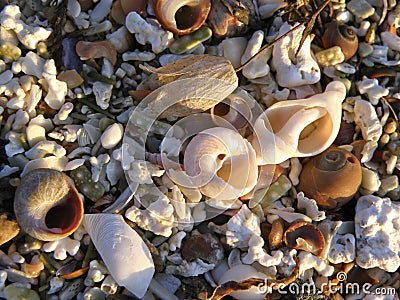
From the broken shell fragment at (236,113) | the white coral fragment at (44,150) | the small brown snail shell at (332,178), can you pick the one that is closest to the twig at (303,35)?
the broken shell fragment at (236,113)

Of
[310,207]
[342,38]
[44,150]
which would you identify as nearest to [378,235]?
[310,207]

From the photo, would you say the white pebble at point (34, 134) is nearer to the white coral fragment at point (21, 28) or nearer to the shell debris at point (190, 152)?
the shell debris at point (190, 152)

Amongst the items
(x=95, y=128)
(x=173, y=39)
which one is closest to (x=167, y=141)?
(x=95, y=128)

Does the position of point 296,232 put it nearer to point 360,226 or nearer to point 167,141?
point 360,226

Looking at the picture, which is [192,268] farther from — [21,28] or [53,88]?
[21,28]

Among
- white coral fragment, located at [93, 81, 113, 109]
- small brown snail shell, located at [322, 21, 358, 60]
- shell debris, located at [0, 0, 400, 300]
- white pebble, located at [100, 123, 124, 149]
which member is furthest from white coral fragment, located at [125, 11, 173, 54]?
small brown snail shell, located at [322, 21, 358, 60]

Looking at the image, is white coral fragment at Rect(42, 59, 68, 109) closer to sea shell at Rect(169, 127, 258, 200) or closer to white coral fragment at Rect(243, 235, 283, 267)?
sea shell at Rect(169, 127, 258, 200)
